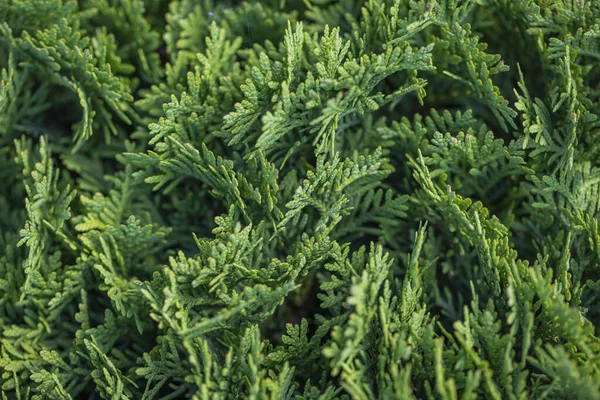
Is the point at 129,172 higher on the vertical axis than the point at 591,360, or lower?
higher

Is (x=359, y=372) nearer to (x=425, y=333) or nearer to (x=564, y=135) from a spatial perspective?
(x=425, y=333)

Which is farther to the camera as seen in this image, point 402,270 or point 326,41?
point 402,270

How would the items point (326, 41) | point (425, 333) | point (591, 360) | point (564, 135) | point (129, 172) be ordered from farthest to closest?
point (129, 172) < point (564, 135) < point (326, 41) < point (425, 333) < point (591, 360)

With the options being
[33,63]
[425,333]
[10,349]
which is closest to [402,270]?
[425,333]

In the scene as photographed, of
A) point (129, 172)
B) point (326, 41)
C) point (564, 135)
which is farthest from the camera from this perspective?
point (129, 172)

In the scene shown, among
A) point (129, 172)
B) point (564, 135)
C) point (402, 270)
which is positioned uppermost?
point (564, 135)

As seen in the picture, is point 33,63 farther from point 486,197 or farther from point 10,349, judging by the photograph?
point 486,197
